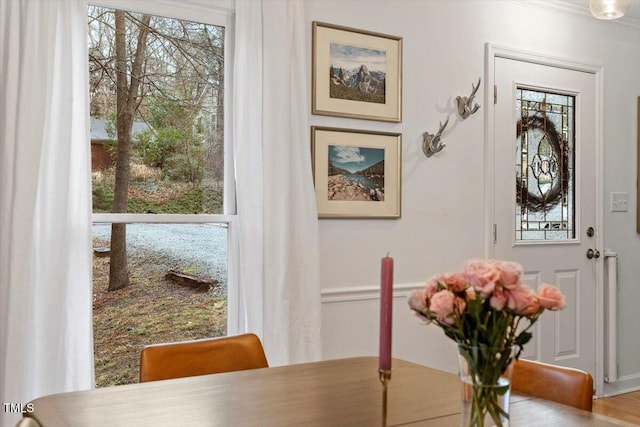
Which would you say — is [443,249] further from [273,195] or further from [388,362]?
[388,362]

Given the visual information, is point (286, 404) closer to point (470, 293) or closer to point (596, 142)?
point (470, 293)

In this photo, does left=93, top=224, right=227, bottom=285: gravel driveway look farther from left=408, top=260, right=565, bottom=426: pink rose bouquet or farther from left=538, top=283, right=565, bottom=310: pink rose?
left=538, top=283, right=565, bottom=310: pink rose

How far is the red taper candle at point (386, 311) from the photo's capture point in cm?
100

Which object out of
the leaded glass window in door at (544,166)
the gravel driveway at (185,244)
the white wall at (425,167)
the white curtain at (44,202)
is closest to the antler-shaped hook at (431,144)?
the white wall at (425,167)

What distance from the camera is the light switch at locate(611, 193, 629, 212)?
436 centimetres

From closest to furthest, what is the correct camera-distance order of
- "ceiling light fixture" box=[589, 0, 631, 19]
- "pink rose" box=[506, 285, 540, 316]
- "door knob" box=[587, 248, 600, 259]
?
"pink rose" box=[506, 285, 540, 316]
"ceiling light fixture" box=[589, 0, 631, 19]
"door knob" box=[587, 248, 600, 259]

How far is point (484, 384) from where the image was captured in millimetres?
951

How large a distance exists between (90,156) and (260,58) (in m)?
0.91

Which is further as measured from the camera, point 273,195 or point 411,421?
point 273,195

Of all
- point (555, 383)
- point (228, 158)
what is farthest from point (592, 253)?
point (555, 383)

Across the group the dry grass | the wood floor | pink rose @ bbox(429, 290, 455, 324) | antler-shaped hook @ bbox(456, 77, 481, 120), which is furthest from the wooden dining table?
the wood floor

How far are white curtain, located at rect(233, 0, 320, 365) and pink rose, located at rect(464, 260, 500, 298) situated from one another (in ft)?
6.55

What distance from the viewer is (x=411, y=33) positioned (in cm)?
350

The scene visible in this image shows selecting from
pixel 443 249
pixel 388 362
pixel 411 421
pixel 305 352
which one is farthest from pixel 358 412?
pixel 443 249
